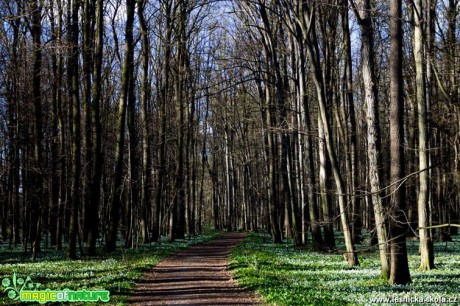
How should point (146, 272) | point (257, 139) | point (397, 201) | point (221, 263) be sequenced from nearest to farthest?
point (397, 201) < point (146, 272) < point (221, 263) < point (257, 139)

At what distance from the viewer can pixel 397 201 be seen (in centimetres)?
1185

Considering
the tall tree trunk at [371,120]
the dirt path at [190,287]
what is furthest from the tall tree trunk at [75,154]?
the tall tree trunk at [371,120]

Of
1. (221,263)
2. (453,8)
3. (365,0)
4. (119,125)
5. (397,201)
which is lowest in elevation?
(221,263)

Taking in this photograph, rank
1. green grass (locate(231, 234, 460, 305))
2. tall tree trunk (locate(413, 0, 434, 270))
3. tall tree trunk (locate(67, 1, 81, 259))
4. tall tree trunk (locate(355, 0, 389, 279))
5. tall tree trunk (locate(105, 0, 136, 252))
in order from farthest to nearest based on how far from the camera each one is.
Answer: tall tree trunk (locate(105, 0, 136, 252)) → tall tree trunk (locate(67, 1, 81, 259)) → tall tree trunk (locate(413, 0, 434, 270)) → tall tree trunk (locate(355, 0, 389, 279)) → green grass (locate(231, 234, 460, 305))

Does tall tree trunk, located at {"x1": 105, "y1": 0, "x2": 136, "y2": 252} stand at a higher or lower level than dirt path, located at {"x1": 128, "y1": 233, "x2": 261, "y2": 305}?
higher

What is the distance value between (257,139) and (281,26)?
27.8m

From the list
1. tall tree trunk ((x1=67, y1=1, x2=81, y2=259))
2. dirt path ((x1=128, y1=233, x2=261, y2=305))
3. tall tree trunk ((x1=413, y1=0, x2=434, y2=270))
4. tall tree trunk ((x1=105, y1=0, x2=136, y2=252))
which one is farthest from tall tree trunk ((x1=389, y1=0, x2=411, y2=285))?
tall tree trunk ((x1=105, y1=0, x2=136, y2=252))

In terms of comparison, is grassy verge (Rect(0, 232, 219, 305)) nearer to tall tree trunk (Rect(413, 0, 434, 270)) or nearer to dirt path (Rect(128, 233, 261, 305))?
dirt path (Rect(128, 233, 261, 305))

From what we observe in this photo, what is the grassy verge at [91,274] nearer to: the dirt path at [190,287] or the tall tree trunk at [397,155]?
the dirt path at [190,287]

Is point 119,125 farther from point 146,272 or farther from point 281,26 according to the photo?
point 281,26

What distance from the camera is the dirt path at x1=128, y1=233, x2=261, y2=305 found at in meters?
10.9

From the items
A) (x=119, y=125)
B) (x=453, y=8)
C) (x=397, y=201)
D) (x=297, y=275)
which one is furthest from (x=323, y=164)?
(x=453, y=8)

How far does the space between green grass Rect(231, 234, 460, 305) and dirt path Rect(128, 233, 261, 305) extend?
479mm

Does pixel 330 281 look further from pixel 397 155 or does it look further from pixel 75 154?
pixel 75 154
